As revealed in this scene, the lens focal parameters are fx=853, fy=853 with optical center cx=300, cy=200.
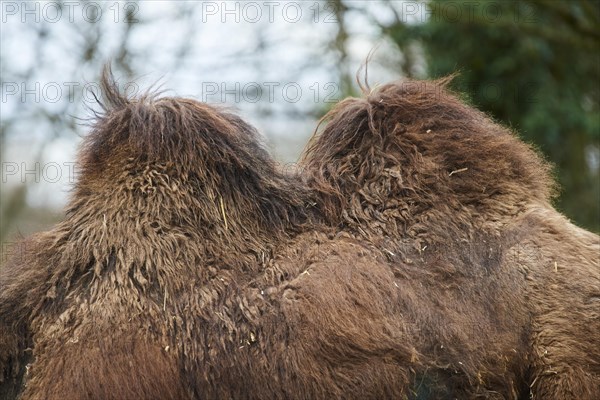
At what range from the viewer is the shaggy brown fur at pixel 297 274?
360 centimetres

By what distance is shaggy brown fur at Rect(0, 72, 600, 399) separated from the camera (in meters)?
3.60

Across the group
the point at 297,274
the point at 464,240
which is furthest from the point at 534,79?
the point at 297,274

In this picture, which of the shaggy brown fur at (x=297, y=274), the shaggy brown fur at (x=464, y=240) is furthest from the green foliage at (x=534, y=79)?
the shaggy brown fur at (x=297, y=274)

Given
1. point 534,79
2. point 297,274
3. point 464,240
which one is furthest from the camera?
point 534,79

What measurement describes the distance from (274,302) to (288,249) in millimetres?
309

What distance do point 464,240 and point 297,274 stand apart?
819 millimetres

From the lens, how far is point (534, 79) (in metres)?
12.8

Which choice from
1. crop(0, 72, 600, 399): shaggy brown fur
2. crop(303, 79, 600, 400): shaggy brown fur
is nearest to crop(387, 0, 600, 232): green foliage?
crop(303, 79, 600, 400): shaggy brown fur

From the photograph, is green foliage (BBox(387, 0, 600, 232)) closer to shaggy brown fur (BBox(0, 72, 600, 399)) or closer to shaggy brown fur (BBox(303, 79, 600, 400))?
shaggy brown fur (BBox(303, 79, 600, 400))

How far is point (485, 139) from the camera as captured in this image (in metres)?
4.31

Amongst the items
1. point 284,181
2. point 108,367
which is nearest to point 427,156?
point 284,181

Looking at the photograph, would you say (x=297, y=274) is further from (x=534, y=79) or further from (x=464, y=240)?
(x=534, y=79)

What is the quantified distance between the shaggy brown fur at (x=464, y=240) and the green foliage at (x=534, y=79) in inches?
318

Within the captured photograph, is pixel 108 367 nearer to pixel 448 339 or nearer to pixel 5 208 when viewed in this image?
pixel 448 339
